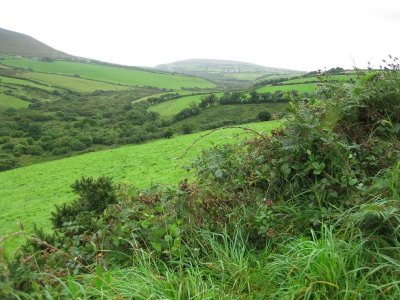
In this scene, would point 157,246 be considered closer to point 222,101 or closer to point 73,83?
point 222,101

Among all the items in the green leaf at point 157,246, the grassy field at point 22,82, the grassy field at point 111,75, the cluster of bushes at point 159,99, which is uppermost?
the grassy field at point 111,75

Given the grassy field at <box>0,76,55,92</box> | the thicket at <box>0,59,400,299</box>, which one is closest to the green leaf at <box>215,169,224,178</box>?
the thicket at <box>0,59,400,299</box>

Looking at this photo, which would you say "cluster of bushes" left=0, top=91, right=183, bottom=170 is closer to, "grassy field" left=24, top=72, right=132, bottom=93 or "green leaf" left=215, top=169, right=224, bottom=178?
Answer: "grassy field" left=24, top=72, right=132, bottom=93

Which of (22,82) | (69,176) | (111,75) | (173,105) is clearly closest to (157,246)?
(69,176)

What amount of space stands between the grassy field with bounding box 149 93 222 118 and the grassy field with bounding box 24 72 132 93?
51.4m

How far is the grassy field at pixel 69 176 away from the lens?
25317 mm

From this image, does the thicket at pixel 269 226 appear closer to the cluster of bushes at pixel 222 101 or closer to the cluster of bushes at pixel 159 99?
the cluster of bushes at pixel 222 101

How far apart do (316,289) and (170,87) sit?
6808 inches

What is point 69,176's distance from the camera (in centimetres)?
4100

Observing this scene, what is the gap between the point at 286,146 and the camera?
3.92m

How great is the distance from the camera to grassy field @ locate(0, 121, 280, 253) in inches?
997

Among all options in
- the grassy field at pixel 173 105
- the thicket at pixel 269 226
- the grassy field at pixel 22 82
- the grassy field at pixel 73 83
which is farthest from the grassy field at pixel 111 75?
the thicket at pixel 269 226

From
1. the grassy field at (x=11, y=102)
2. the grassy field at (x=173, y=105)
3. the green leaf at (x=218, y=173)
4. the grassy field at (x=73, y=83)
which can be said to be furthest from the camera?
the grassy field at (x=73, y=83)

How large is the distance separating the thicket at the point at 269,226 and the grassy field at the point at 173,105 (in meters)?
98.9
